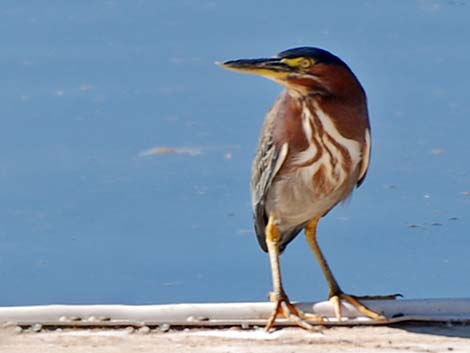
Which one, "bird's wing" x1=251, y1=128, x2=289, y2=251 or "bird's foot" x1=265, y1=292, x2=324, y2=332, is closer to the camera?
"bird's foot" x1=265, y1=292, x2=324, y2=332

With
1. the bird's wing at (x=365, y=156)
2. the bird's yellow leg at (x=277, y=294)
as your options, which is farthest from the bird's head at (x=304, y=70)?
the bird's yellow leg at (x=277, y=294)

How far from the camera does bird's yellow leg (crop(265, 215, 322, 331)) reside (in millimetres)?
4457

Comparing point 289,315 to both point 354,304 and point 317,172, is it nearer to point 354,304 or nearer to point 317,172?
point 354,304

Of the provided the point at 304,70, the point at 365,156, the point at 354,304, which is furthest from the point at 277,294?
the point at 304,70

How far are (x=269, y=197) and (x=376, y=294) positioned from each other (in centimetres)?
59

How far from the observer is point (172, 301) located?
16.6ft

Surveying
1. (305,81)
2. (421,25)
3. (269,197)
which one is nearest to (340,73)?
(305,81)

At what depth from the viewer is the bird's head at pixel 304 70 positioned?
14.5ft

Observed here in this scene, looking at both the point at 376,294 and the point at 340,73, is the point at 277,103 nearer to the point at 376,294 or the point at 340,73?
the point at 340,73

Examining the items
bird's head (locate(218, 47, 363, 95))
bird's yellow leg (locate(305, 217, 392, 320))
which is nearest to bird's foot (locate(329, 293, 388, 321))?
bird's yellow leg (locate(305, 217, 392, 320))

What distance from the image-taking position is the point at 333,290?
4691mm

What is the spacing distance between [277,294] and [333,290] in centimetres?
20

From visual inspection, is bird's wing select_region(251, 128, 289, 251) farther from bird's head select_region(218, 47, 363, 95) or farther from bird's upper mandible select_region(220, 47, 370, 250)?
bird's head select_region(218, 47, 363, 95)

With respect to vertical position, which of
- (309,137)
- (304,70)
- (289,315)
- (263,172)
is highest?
(304,70)
